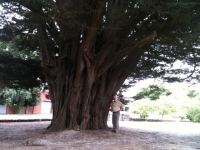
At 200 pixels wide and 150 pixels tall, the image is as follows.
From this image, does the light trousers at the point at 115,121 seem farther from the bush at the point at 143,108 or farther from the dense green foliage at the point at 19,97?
the dense green foliage at the point at 19,97

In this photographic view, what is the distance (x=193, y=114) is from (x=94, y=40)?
67.6 feet

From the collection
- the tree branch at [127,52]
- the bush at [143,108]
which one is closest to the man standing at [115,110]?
the tree branch at [127,52]

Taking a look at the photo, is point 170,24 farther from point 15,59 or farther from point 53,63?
point 15,59

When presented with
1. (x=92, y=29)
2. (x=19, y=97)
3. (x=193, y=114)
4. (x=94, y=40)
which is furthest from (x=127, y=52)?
(x=19, y=97)

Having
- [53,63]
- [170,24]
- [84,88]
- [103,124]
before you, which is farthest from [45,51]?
[170,24]

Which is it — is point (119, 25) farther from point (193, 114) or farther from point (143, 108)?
point (193, 114)

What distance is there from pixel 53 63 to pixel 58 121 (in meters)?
2.17

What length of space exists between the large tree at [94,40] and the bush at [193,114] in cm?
1542

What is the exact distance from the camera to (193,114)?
3325cm

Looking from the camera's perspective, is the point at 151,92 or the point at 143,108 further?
the point at 143,108

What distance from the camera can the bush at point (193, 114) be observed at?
107 feet

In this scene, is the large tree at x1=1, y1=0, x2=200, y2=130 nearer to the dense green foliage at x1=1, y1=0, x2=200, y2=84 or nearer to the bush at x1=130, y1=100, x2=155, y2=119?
the dense green foliage at x1=1, y1=0, x2=200, y2=84

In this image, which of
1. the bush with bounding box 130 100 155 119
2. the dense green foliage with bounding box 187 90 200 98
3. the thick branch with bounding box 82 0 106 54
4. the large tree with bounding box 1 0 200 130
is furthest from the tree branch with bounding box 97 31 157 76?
the dense green foliage with bounding box 187 90 200 98

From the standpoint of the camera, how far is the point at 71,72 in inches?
599
